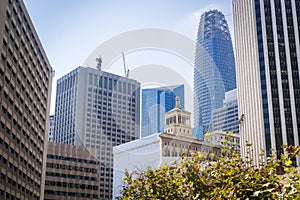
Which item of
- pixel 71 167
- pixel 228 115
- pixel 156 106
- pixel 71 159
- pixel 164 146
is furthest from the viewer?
pixel 228 115

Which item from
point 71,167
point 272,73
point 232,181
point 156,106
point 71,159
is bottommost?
point 232,181

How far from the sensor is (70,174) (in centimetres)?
11925

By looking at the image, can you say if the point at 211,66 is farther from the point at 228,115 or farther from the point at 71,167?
the point at 71,167

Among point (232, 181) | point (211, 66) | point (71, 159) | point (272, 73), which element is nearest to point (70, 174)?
point (71, 159)

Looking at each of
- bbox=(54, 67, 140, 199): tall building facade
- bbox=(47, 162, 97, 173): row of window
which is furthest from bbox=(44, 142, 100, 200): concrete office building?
bbox=(54, 67, 140, 199): tall building facade

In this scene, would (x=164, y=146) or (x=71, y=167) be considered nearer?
(x=71, y=167)

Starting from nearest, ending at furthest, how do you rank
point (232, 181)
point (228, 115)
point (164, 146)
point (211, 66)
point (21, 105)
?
point (232, 181), point (21, 105), point (164, 146), point (211, 66), point (228, 115)

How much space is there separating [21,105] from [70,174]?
189 feet

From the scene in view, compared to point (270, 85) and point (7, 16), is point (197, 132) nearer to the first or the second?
point (270, 85)

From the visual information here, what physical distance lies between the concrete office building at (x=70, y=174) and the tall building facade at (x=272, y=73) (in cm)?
4506

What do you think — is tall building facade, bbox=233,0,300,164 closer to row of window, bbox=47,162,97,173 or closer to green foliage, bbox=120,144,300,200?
row of window, bbox=47,162,97,173

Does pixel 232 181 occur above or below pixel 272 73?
below

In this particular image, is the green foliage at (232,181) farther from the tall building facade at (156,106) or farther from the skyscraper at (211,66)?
the skyscraper at (211,66)

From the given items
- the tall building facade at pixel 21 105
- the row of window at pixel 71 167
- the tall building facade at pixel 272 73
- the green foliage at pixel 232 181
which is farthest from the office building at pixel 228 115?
the green foliage at pixel 232 181
